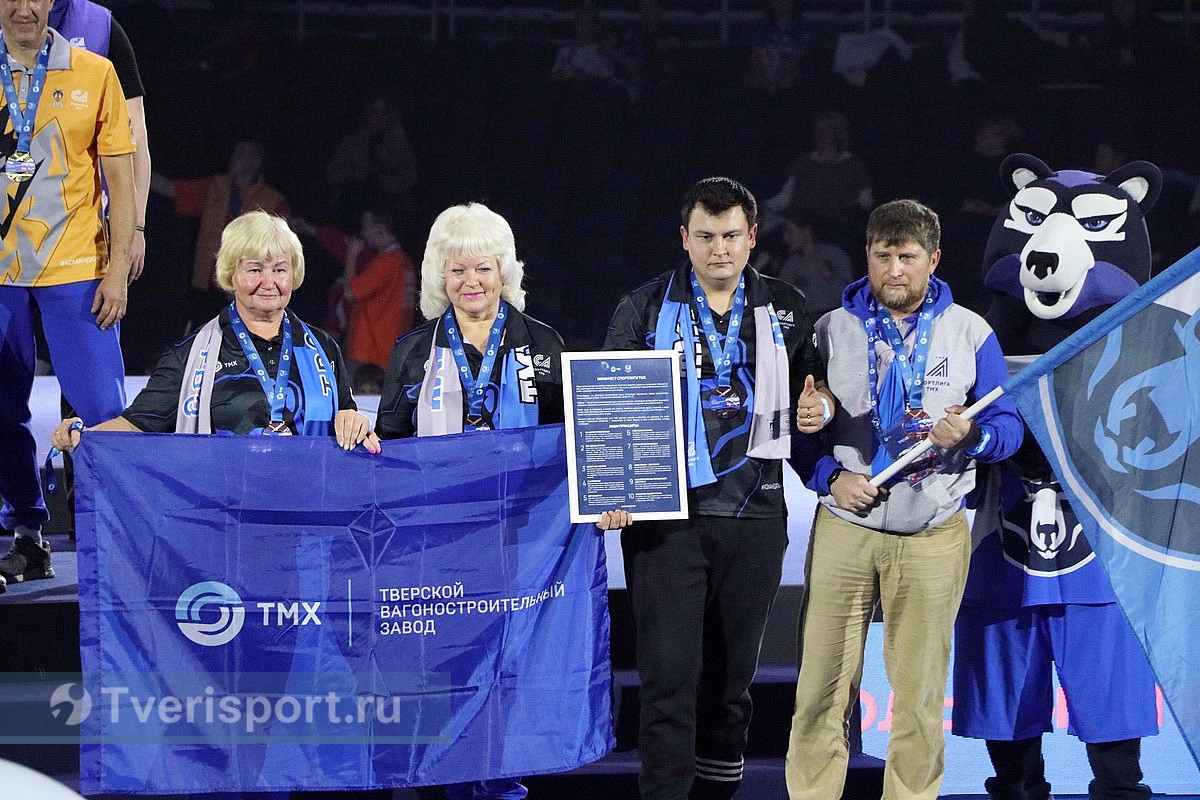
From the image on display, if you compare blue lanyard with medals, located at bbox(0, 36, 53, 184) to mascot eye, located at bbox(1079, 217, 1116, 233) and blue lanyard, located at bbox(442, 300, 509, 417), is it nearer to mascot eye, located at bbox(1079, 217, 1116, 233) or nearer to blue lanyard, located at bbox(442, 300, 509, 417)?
blue lanyard, located at bbox(442, 300, 509, 417)

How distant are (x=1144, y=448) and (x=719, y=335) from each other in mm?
954

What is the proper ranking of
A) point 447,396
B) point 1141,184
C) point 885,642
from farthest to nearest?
point 1141,184
point 885,642
point 447,396

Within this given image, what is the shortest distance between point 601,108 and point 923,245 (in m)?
5.72

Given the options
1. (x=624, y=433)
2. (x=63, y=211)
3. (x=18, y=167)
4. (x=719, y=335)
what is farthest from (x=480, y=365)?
(x=18, y=167)

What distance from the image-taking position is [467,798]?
336 cm

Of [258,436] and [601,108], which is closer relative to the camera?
[258,436]

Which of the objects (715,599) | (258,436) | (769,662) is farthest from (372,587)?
(769,662)

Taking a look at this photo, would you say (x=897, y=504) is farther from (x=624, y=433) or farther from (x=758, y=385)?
(x=624, y=433)

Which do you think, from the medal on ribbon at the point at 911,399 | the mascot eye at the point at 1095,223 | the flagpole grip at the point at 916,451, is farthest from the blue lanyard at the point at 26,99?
the mascot eye at the point at 1095,223

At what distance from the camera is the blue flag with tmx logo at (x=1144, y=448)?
2.72 m

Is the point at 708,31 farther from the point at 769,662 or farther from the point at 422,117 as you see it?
the point at 769,662

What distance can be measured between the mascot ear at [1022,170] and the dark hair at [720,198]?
96 centimetres

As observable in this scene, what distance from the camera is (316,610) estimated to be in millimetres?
3148

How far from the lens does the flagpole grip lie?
3.07 meters
